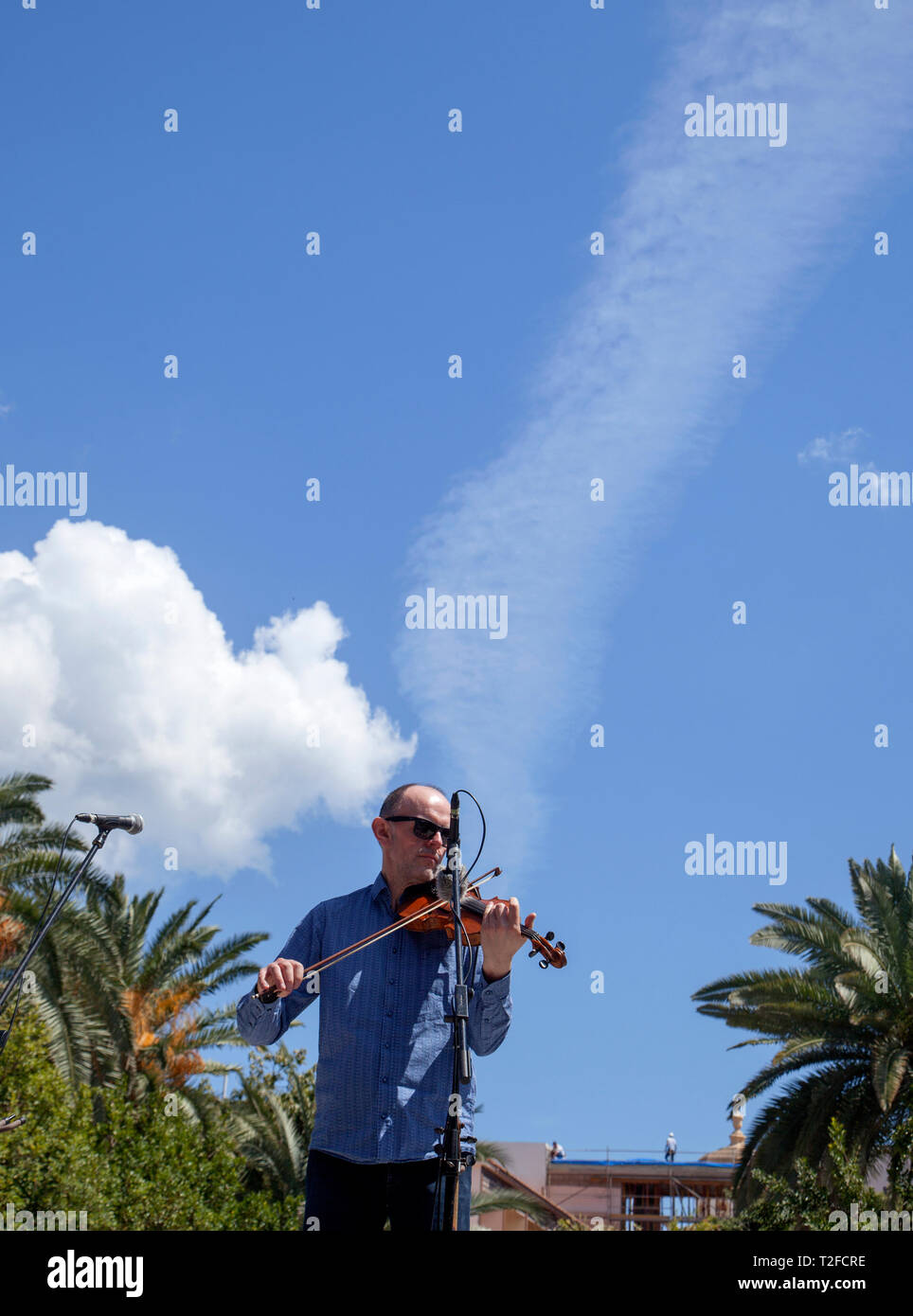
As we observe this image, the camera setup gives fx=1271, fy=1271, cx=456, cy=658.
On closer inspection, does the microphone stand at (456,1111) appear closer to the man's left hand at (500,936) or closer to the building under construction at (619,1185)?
the man's left hand at (500,936)

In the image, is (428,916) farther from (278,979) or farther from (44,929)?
(44,929)

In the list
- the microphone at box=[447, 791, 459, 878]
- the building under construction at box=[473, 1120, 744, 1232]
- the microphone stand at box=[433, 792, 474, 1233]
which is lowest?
the building under construction at box=[473, 1120, 744, 1232]

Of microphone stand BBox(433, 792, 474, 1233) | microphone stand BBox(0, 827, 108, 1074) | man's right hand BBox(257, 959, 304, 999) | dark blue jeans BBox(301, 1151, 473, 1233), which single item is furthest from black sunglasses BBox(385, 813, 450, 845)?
microphone stand BBox(0, 827, 108, 1074)

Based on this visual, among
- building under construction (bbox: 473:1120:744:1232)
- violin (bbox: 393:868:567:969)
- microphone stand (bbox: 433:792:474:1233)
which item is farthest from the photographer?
building under construction (bbox: 473:1120:744:1232)

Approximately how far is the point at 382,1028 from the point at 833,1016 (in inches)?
690

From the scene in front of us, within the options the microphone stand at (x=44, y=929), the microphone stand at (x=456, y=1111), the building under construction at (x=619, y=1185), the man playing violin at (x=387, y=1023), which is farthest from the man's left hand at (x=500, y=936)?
the building under construction at (x=619, y=1185)

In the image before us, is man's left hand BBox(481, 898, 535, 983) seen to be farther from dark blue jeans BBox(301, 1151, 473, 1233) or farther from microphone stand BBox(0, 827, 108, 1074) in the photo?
microphone stand BBox(0, 827, 108, 1074)

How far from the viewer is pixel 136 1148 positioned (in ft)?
66.1

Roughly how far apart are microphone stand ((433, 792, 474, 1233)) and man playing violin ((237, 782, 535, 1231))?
0.11 m

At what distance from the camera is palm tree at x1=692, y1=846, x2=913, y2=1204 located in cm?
1950

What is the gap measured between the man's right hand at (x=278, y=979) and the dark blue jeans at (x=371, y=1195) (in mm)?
640

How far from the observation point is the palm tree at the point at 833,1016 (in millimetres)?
19500
